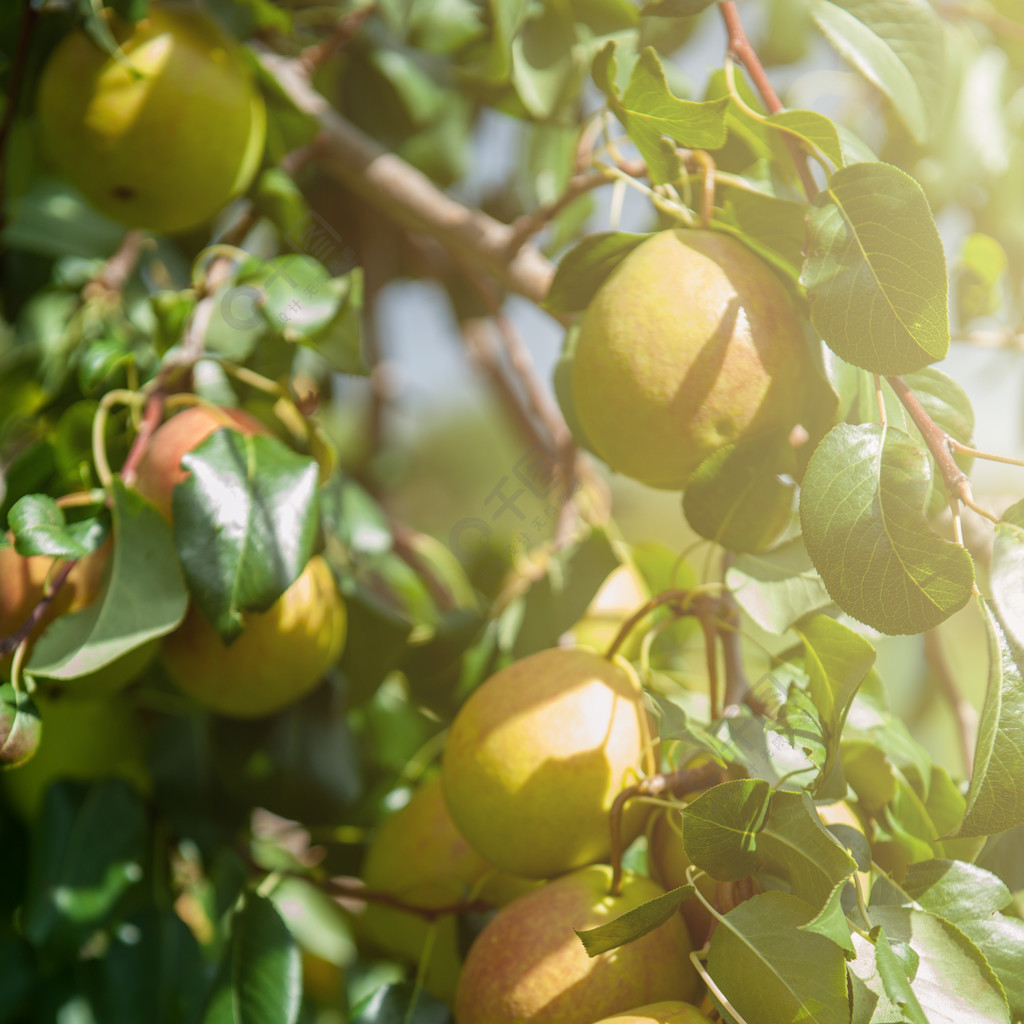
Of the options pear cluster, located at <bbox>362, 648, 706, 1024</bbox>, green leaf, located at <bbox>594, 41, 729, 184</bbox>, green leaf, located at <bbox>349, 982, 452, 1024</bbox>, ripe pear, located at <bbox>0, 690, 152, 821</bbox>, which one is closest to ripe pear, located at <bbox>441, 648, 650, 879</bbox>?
pear cluster, located at <bbox>362, 648, 706, 1024</bbox>

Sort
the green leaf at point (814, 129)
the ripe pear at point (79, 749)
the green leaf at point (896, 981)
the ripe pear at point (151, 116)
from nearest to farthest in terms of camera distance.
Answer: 1. the green leaf at point (896, 981)
2. the green leaf at point (814, 129)
3. the ripe pear at point (151, 116)
4. the ripe pear at point (79, 749)

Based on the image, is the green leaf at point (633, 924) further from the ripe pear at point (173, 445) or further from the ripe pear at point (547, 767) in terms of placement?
the ripe pear at point (173, 445)

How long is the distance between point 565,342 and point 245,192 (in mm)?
431

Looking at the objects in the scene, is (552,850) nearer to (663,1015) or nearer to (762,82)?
(663,1015)

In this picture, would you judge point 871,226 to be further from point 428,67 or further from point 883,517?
point 428,67

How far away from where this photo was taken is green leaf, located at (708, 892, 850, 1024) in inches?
16.4

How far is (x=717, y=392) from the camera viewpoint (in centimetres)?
52

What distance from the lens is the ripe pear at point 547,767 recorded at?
56 centimetres

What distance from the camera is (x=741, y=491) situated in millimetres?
536

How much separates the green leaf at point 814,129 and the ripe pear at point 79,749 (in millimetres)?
760

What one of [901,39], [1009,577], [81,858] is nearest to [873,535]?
[1009,577]

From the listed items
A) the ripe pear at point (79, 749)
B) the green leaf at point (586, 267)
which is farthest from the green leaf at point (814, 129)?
the ripe pear at point (79, 749)

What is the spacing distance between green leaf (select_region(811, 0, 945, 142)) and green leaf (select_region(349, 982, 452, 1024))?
0.66 m

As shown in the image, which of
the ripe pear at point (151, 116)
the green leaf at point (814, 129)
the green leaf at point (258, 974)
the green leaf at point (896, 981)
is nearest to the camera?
the green leaf at point (896, 981)
